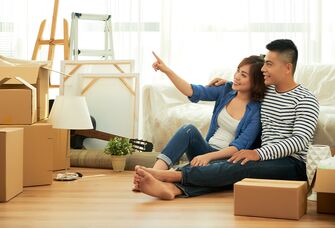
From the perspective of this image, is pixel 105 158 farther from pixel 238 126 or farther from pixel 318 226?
pixel 318 226

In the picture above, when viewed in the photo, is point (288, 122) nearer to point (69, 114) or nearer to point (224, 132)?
point (224, 132)

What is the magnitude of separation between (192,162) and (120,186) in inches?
18.5

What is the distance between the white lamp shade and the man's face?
3.55 feet

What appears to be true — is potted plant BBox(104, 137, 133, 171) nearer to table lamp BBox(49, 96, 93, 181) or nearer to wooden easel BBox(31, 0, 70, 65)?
table lamp BBox(49, 96, 93, 181)

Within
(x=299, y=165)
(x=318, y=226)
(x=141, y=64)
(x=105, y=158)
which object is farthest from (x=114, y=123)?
(x=318, y=226)

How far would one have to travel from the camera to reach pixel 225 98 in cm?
330

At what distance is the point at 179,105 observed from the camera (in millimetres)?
4129

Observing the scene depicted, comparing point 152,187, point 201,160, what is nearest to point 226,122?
point 201,160

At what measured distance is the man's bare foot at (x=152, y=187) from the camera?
2748mm

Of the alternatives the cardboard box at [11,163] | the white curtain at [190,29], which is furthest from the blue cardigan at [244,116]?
the white curtain at [190,29]

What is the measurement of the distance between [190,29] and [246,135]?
2.05m

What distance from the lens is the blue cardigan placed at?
309cm

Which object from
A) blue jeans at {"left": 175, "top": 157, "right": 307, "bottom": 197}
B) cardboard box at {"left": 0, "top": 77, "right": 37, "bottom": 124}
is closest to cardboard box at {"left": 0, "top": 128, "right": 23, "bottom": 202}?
cardboard box at {"left": 0, "top": 77, "right": 37, "bottom": 124}

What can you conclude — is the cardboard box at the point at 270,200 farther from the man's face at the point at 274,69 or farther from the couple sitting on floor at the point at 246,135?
the man's face at the point at 274,69
